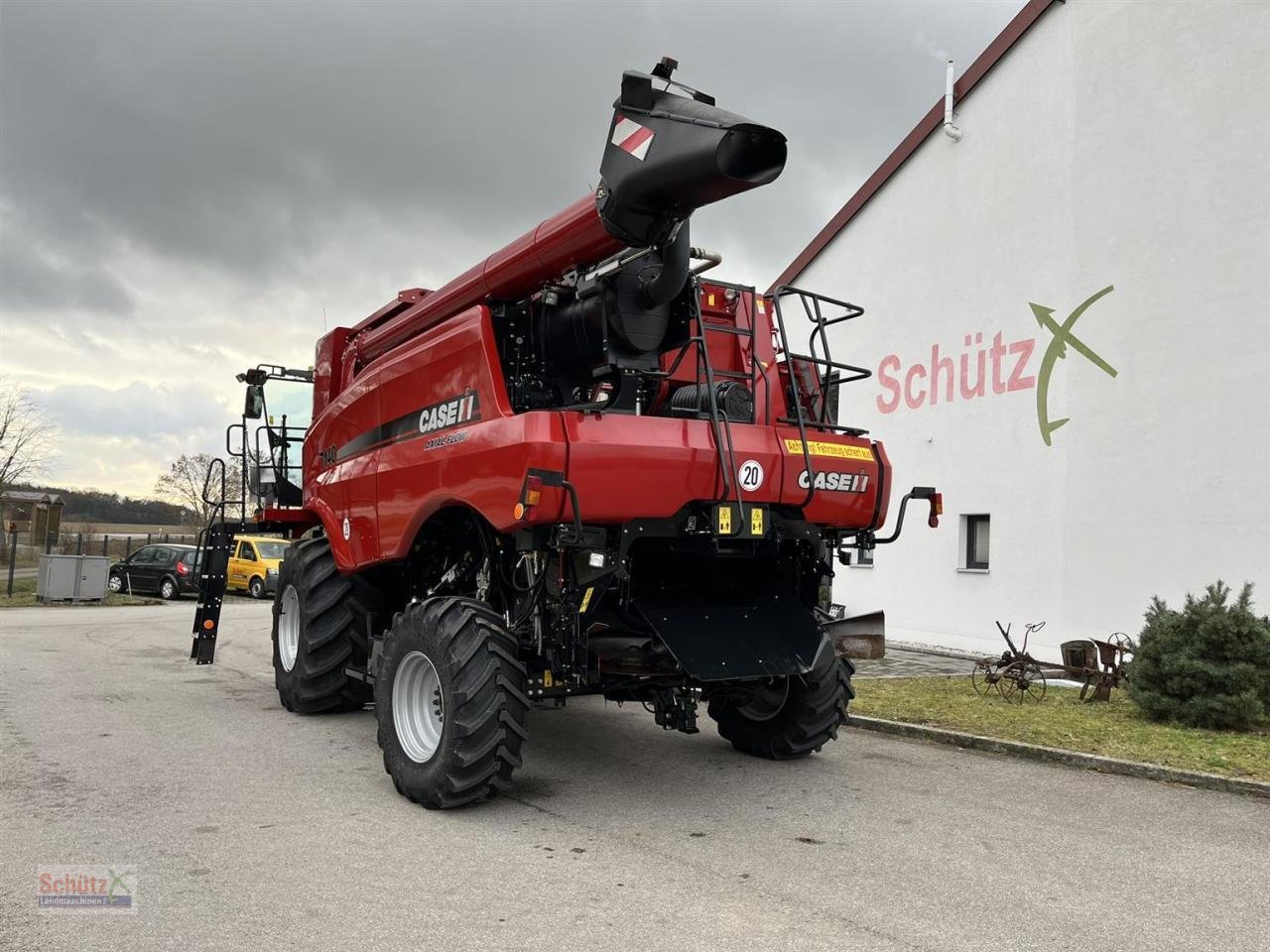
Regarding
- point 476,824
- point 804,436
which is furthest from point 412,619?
point 804,436

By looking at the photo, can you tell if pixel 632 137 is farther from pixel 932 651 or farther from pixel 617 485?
pixel 932 651

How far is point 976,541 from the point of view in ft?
48.0

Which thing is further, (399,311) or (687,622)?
(399,311)

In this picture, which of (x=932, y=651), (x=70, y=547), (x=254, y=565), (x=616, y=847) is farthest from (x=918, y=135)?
(x=70, y=547)

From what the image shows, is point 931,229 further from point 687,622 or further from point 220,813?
point 220,813

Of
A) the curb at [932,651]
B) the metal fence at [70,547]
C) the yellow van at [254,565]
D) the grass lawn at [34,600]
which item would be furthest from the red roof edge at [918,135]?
the metal fence at [70,547]

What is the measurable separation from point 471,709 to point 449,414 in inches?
71.7

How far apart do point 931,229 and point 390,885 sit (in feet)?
44.1

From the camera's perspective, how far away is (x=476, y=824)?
18.1ft

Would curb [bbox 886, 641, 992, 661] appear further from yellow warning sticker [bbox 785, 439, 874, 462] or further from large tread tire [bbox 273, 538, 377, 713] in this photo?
large tread tire [bbox 273, 538, 377, 713]

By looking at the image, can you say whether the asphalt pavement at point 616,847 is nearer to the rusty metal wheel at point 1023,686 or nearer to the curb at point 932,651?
the rusty metal wheel at point 1023,686

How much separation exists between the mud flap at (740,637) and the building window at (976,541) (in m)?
8.58

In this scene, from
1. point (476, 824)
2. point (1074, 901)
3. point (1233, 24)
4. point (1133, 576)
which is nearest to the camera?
point (1074, 901)

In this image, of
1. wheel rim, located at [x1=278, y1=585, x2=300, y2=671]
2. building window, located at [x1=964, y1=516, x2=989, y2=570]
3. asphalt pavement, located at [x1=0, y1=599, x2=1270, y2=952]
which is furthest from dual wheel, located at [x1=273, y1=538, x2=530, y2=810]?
building window, located at [x1=964, y1=516, x2=989, y2=570]
